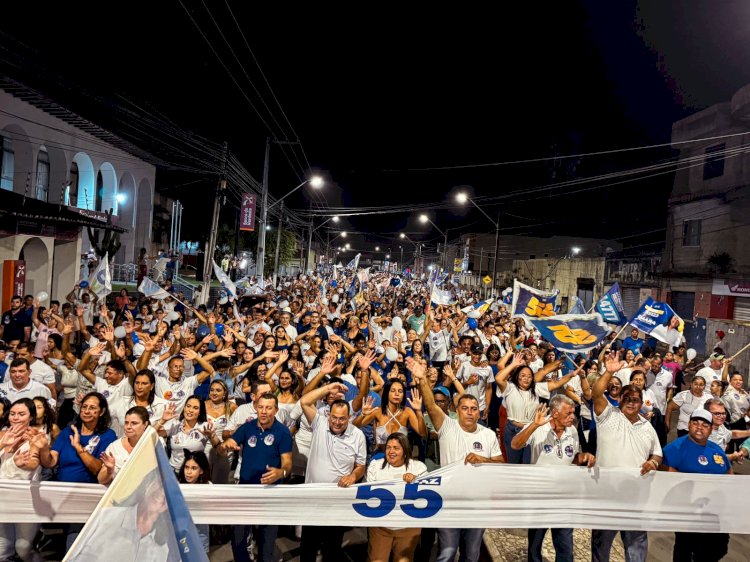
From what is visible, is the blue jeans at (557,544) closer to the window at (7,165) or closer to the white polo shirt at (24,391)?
the white polo shirt at (24,391)

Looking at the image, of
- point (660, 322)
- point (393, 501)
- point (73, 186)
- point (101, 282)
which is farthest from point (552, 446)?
point (73, 186)

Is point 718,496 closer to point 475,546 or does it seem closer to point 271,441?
point 475,546

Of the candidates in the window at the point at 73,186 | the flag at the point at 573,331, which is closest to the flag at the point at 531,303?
the flag at the point at 573,331

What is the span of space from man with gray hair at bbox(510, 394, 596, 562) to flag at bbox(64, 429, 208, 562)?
3.28m

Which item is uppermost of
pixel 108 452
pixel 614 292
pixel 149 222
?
pixel 149 222

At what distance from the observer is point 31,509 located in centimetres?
409

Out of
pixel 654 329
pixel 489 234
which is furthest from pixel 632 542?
pixel 489 234

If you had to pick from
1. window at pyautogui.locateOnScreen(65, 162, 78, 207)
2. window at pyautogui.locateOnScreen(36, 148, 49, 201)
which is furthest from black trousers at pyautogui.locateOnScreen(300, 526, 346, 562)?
window at pyautogui.locateOnScreen(65, 162, 78, 207)

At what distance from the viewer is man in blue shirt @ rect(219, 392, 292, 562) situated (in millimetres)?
4512

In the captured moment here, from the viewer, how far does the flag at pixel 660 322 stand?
10.3m

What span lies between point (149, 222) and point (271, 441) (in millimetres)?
31564

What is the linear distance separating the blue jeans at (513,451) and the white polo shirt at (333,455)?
164 cm

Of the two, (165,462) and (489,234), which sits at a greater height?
(489,234)

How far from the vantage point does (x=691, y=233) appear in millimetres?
28312
